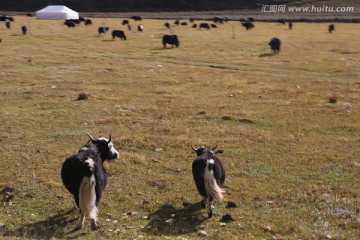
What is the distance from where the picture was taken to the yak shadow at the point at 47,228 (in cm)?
880

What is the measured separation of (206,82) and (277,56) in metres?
13.4

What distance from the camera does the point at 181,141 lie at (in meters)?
15.1

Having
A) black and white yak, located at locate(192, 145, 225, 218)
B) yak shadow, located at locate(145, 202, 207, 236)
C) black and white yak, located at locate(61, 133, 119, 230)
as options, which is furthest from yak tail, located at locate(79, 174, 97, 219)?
black and white yak, located at locate(192, 145, 225, 218)

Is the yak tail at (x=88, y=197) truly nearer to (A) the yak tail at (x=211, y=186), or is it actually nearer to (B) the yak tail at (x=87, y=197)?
(B) the yak tail at (x=87, y=197)

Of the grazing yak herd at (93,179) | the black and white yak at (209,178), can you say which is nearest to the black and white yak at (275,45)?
the grazing yak herd at (93,179)

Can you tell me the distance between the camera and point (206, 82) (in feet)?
84.7

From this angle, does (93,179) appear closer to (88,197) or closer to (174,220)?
(88,197)

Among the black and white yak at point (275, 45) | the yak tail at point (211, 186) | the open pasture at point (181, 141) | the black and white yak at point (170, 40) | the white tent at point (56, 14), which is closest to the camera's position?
the yak tail at point (211, 186)

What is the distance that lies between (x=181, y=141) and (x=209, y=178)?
5557 millimetres

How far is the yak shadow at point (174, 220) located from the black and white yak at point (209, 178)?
0.28 m

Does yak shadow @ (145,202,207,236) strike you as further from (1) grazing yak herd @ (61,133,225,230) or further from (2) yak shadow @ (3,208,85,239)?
(2) yak shadow @ (3,208,85,239)

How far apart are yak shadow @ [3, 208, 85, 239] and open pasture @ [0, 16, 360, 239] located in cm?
3

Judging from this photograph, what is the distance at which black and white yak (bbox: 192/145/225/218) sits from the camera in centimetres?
952

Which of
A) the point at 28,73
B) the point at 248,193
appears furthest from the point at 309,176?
the point at 28,73
